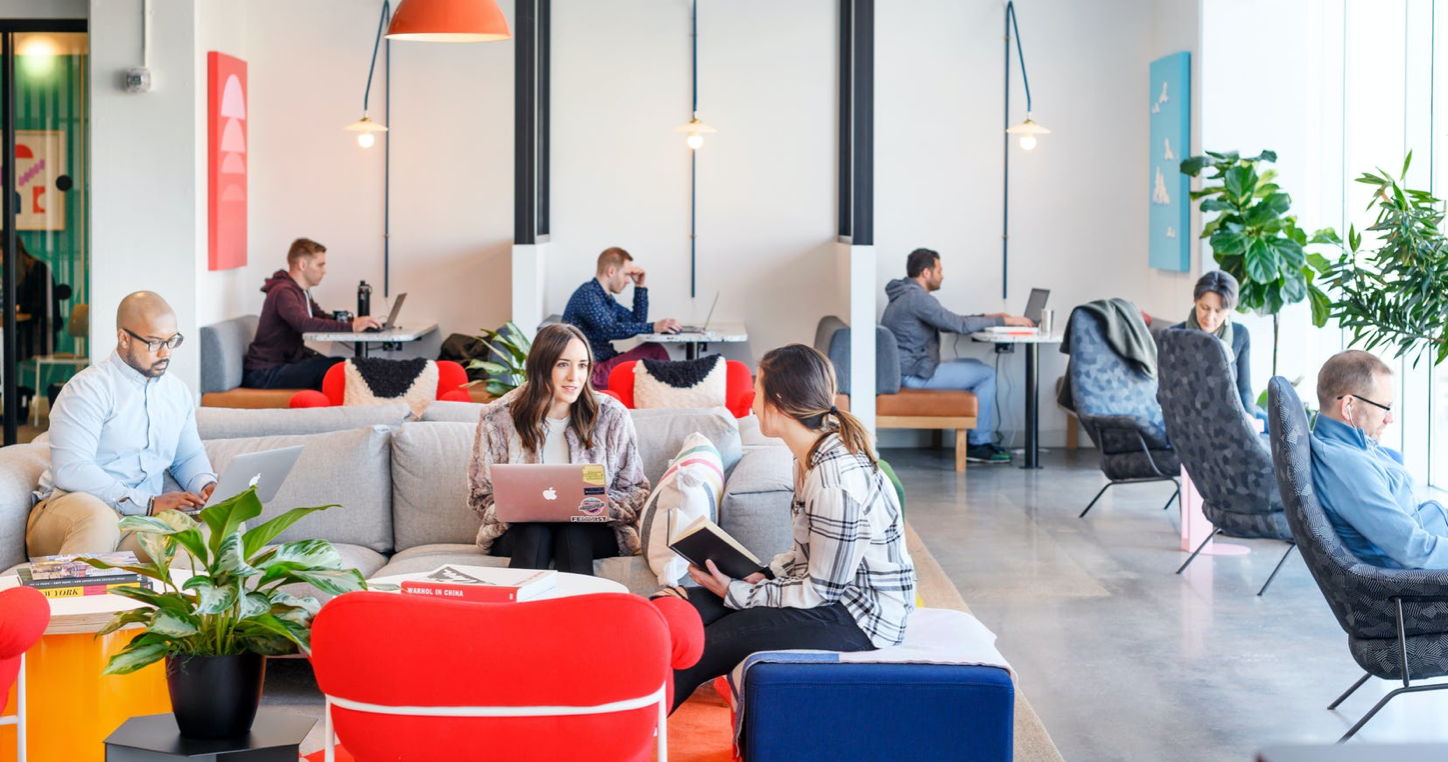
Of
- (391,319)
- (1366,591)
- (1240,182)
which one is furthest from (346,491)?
(1240,182)

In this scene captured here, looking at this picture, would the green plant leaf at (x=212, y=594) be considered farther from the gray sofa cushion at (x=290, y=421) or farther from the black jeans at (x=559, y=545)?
the gray sofa cushion at (x=290, y=421)

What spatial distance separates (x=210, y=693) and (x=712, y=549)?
1342mm

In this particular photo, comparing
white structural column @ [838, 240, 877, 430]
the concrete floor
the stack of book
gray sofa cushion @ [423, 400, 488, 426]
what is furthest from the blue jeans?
the stack of book

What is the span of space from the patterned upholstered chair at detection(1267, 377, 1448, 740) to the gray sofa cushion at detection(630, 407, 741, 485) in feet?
6.06

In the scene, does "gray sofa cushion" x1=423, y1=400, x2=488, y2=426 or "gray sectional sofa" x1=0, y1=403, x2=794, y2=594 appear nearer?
"gray sectional sofa" x1=0, y1=403, x2=794, y2=594

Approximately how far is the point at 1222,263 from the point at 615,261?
3591 millimetres

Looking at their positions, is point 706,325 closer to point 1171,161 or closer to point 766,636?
point 1171,161

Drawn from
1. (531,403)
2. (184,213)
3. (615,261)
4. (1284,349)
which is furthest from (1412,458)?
(184,213)

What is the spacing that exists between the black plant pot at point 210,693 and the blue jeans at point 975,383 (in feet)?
23.6

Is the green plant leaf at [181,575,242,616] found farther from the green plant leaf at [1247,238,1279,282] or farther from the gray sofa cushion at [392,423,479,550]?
the green plant leaf at [1247,238,1279,282]

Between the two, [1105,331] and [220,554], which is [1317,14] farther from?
[220,554]

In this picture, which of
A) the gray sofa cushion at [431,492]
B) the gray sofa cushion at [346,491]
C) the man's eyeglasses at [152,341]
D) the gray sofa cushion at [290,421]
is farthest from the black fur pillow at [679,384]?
the man's eyeglasses at [152,341]

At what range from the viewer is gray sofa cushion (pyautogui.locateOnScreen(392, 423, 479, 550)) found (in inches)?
201

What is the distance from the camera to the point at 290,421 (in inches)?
215
